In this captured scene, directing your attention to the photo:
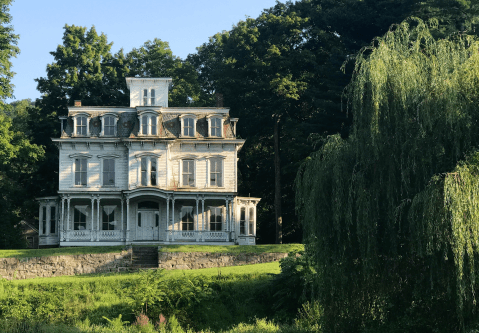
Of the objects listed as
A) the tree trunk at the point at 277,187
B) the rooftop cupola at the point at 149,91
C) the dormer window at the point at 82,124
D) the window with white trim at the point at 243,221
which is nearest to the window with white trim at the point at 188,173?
the window with white trim at the point at 243,221

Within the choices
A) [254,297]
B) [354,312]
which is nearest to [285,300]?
[254,297]

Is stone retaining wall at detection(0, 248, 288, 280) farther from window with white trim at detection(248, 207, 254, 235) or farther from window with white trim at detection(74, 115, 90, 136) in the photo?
window with white trim at detection(74, 115, 90, 136)

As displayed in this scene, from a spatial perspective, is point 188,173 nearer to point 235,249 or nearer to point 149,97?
point 149,97

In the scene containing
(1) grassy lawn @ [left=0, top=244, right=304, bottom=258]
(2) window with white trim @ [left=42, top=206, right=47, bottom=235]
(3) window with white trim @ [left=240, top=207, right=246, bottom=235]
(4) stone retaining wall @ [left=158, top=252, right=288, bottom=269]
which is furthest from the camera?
(3) window with white trim @ [left=240, top=207, right=246, bottom=235]

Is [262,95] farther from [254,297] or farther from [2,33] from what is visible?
[254,297]

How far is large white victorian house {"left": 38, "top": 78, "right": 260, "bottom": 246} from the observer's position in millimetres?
36625

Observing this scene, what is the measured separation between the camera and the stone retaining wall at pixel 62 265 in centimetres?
2911

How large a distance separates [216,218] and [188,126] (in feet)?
19.3

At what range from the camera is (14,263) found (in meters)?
29.2

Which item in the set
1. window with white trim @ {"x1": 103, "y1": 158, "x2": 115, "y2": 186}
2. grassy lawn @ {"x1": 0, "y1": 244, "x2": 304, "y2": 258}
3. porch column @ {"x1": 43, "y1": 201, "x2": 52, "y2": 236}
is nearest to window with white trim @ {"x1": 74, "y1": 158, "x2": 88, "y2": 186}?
window with white trim @ {"x1": 103, "y1": 158, "x2": 115, "y2": 186}

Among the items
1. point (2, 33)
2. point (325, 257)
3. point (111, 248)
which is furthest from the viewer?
point (2, 33)

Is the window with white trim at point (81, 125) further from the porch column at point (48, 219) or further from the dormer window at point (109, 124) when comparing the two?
the porch column at point (48, 219)

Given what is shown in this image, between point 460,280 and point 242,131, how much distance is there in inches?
1330

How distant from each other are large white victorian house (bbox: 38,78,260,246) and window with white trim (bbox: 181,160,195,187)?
0.20 ft
